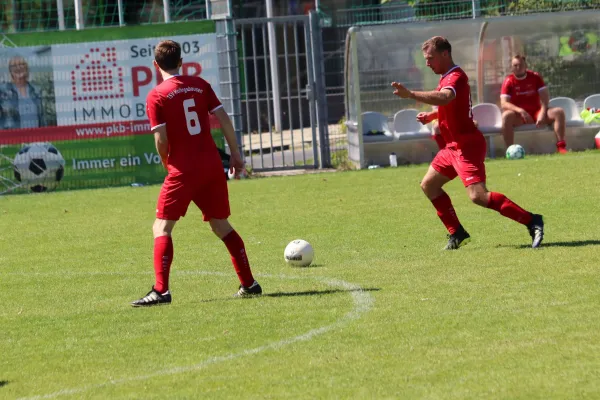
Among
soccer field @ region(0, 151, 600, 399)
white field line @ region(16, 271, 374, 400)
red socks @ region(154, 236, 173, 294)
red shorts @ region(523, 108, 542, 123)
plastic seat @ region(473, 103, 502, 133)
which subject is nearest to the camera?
soccer field @ region(0, 151, 600, 399)

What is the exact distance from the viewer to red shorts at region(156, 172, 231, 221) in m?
8.14

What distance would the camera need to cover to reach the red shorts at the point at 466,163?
32.9 ft

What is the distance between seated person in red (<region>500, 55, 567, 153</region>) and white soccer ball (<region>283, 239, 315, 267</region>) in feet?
36.7

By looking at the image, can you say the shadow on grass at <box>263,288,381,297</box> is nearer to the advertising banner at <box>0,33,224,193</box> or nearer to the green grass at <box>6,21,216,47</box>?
the advertising banner at <box>0,33,224,193</box>

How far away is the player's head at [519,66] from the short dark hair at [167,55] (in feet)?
41.7

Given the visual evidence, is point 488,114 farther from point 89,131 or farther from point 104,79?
point 89,131

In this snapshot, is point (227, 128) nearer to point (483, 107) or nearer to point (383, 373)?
point (383, 373)

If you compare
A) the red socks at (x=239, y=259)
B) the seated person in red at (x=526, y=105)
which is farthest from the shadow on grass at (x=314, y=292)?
the seated person in red at (x=526, y=105)

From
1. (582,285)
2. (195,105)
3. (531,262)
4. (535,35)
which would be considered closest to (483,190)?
(531,262)

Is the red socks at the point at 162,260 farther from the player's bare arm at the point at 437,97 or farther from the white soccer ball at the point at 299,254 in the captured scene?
the player's bare arm at the point at 437,97

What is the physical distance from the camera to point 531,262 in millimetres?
9039

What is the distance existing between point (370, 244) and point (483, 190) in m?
1.51

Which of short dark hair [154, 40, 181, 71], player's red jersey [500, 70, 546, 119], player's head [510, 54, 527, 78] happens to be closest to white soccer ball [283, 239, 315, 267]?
short dark hair [154, 40, 181, 71]

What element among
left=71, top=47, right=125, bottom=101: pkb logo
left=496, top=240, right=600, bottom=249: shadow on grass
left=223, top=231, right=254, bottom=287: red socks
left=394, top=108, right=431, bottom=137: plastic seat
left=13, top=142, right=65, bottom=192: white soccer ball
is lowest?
left=496, top=240, right=600, bottom=249: shadow on grass
